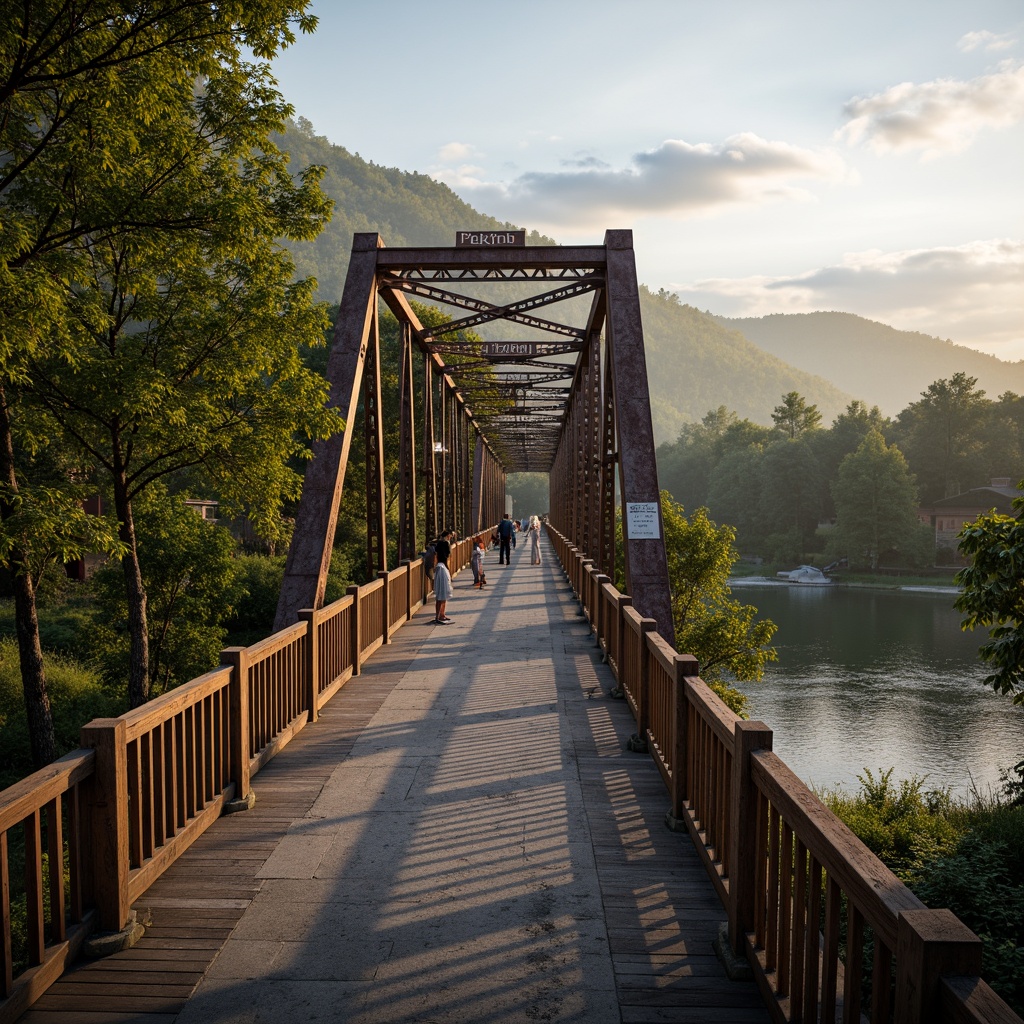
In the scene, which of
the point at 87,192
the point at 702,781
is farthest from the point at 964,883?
the point at 87,192

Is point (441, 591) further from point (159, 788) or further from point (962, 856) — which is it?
point (159, 788)

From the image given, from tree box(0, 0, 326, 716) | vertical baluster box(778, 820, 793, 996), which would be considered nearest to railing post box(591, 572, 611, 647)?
tree box(0, 0, 326, 716)

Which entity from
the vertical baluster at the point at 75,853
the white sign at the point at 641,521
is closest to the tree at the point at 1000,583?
the white sign at the point at 641,521

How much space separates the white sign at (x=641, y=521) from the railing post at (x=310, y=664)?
399cm

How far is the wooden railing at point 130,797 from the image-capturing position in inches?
128

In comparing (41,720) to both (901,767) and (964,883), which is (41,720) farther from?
(901,767)

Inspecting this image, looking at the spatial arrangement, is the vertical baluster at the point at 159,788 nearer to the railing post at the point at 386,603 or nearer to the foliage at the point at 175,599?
the railing post at the point at 386,603

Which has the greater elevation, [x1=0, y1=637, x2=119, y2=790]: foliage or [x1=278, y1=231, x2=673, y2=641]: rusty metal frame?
[x1=278, y1=231, x2=673, y2=641]: rusty metal frame

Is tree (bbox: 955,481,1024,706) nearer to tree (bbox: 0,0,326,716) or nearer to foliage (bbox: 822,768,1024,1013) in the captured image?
foliage (bbox: 822,768,1024,1013)

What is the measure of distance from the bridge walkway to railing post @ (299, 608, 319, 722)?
0.24m

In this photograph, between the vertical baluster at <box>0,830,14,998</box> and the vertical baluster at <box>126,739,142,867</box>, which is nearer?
the vertical baluster at <box>0,830,14,998</box>

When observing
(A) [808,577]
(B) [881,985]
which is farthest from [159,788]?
(A) [808,577]

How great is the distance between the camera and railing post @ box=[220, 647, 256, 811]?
18.0 feet

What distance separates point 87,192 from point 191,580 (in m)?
8.72
